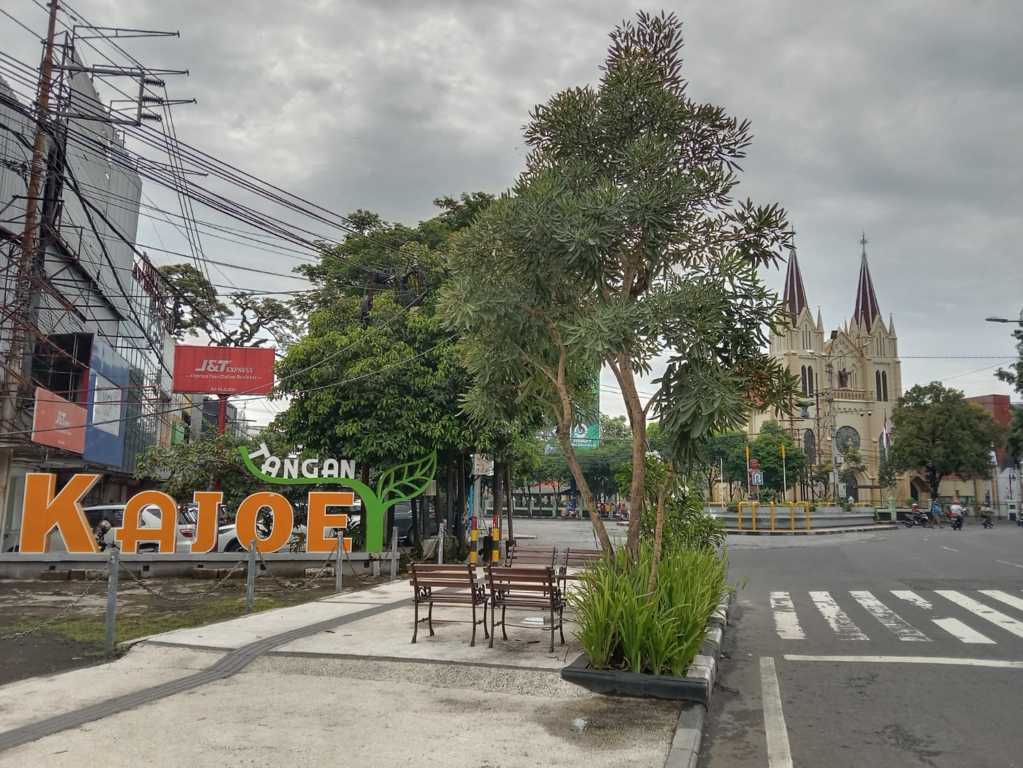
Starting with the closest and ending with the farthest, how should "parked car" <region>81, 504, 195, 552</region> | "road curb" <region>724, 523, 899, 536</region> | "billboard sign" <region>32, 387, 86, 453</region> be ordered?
"parked car" <region>81, 504, 195, 552</region>, "billboard sign" <region>32, 387, 86, 453</region>, "road curb" <region>724, 523, 899, 536</region>

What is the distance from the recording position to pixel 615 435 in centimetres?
8006

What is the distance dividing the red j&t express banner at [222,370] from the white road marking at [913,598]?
2330 cm

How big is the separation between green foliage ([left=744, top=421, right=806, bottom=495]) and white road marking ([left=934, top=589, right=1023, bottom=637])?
6223 cm

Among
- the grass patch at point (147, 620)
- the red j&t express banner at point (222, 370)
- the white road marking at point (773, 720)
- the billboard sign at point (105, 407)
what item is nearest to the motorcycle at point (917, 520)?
the red j&t express banner at point (222, 370)

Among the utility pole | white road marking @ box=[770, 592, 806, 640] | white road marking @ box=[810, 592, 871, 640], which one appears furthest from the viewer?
the utility pole

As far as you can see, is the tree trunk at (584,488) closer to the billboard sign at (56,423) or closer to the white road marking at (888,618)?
the white road marking at (888,618)

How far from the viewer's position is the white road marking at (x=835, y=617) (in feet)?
34.8

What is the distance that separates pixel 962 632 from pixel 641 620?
609 cm

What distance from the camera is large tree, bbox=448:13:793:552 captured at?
25.6ft

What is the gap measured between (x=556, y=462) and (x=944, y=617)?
61.2 metres

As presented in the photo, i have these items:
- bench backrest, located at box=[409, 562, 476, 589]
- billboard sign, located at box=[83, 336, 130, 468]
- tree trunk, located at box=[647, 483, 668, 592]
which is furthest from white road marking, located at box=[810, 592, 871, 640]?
billboard sign, located at box=[83, 336, 130, 468]

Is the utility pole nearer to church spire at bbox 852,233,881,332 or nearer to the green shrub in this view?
the green shrub

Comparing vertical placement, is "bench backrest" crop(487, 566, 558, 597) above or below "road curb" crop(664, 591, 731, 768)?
above

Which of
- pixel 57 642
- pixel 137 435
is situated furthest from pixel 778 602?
pixel 137 435
